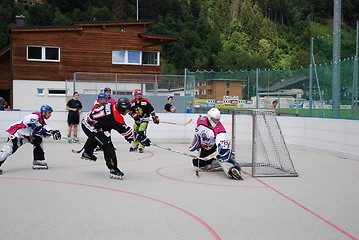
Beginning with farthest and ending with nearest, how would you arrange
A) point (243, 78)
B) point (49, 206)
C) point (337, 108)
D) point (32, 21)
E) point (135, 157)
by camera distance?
point (32, 21) → point (243, 78) → point (337, 108) → point (135, 157) → point (49, 206)

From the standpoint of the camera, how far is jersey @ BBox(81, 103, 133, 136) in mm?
8578

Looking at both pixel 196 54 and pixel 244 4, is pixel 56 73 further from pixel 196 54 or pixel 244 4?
pixel 244 4

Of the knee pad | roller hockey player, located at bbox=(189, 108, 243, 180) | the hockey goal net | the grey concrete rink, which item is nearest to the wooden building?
the grey concrete rink

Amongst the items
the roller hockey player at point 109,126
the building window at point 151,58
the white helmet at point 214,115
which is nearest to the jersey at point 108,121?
the roller hockey player at point 109,126

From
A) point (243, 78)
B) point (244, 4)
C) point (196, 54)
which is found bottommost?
point (243, 78)

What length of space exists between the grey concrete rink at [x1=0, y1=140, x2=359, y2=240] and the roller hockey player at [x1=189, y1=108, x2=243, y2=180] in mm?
240

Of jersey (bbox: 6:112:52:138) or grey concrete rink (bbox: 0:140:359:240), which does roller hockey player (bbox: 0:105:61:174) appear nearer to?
jersey (bbox: 6:112:52:138)

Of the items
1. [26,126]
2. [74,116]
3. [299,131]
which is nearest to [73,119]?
[74,116]

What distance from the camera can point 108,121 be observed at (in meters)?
8.64

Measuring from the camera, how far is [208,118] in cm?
912

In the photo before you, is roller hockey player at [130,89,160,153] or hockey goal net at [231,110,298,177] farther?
roller hockey player at [130,89,160,153]

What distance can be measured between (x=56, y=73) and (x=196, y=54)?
53.2 meters

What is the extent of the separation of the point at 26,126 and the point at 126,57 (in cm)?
2435

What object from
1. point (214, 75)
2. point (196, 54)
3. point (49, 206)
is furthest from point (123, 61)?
point (196, 54)
